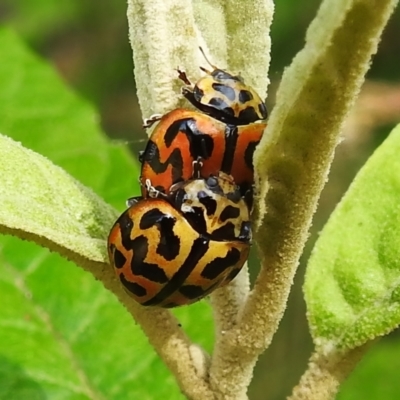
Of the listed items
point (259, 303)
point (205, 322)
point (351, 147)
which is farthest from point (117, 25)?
point (259, 303)

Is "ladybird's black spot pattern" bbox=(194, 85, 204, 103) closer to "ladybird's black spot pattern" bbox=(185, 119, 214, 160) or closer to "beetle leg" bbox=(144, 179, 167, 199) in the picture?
"ladybird's black spot pattern" bbox=(185, 119, 214, 160)

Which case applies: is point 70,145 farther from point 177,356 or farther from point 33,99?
point 177,356

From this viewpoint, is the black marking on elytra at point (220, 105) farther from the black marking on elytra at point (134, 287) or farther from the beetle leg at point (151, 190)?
the black marking on elytra at point (134, 287)

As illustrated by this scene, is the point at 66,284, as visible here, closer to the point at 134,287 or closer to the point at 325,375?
the point at 134,287

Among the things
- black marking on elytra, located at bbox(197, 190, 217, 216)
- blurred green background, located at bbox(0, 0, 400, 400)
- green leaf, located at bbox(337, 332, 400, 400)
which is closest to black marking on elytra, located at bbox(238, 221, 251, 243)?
black marking on elytra, located at bbox(197, 190, 217, 216)

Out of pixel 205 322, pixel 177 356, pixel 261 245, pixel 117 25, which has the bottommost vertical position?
pixel 117 25

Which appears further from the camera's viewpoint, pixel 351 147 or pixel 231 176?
pixel 351 147
